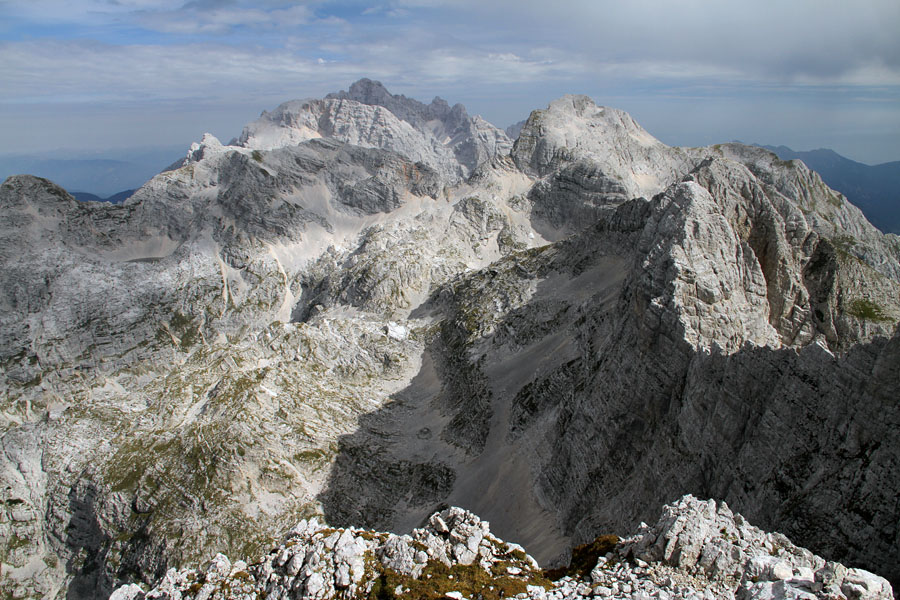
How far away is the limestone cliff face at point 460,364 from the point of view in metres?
31.3

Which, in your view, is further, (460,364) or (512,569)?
(460,364)

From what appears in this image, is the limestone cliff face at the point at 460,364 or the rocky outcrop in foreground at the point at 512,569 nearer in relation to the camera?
the rocky outcrop in foreground at the point at 512,569

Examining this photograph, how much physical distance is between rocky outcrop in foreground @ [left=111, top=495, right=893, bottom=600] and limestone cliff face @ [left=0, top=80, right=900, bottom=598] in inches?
257

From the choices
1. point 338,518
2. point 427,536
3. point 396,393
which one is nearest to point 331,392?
point 396,393

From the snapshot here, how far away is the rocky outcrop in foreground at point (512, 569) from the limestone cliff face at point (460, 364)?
21.4ft

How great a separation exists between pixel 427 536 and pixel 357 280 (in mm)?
100474

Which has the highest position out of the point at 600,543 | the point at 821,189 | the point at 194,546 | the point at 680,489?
the point at 821,189

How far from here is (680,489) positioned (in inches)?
1357

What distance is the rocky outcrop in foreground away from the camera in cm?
1956

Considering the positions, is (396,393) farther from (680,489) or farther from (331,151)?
(331,151)

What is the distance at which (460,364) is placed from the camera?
282ft

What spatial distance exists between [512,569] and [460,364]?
201 feet

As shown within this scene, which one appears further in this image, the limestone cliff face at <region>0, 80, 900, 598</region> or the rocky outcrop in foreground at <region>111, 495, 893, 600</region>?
the limestone cliff face at <region>0, 80, 900, 598</region>

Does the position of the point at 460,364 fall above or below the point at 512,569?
below
